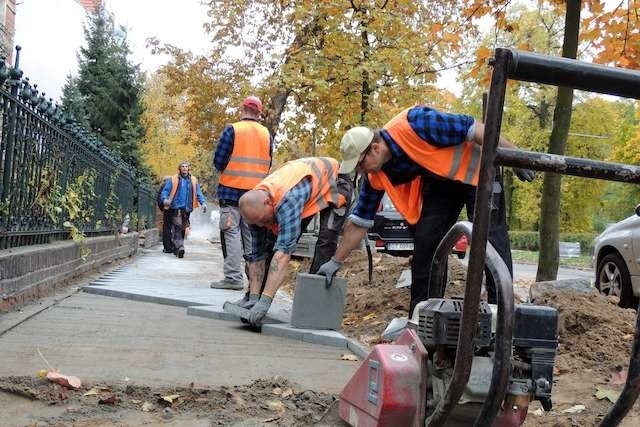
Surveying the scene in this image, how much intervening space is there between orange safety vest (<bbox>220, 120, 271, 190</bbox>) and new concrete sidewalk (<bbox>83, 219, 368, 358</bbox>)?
4.19 feet

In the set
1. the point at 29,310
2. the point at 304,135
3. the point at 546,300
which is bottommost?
the point at 29,310

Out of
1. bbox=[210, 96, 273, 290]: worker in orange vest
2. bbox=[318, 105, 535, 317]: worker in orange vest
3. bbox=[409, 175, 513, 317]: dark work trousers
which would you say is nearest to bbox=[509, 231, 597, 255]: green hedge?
bbox=[210, 96, 273, 290]: worker in orange vest

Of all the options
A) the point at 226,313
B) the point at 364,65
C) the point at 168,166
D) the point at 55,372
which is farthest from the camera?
the point at 168,166

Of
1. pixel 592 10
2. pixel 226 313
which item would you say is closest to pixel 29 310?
pixel 226 313

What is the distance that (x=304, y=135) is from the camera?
15305 millimetres

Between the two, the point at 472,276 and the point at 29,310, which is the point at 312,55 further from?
the point at 472,276

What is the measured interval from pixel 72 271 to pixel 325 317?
11.9ft

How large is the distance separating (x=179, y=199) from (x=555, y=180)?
933cm

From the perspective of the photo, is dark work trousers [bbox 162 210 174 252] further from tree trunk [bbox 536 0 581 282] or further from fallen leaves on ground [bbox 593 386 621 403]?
fallen leaves on ground [bbox 593 386 621 403]

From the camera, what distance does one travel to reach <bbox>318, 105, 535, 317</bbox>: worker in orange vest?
389 centimetres

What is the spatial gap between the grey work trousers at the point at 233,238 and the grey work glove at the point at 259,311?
7.14 ft

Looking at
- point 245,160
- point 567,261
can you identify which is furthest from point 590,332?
point 567,261

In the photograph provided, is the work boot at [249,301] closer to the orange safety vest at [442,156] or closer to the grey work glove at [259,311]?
the grey work glove at [259,311]

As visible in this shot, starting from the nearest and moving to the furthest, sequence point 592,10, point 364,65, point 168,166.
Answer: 1. point 592,10
2. point 364,65
3. point 168,166
